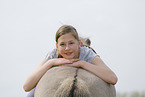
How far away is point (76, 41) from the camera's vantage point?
224 cm

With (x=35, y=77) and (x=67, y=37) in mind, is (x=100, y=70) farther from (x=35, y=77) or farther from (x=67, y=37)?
(x=35, y=77)

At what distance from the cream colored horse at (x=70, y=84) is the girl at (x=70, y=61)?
0.33 feet

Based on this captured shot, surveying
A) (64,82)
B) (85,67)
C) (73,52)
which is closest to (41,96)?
(64,82)

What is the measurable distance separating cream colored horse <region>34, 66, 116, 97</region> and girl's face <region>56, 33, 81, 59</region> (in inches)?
11.8

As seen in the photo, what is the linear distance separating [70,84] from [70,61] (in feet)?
1.79

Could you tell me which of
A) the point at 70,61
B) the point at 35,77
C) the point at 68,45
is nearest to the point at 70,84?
the point at 70,61

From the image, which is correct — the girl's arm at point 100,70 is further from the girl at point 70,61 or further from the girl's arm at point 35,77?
the girl's arm at point 35,77

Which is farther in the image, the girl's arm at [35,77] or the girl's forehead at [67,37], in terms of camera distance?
the girl's forehead at [67,37]

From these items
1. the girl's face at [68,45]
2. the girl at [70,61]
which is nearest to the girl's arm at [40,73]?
the girl at [70,61]

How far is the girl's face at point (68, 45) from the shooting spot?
2178mm

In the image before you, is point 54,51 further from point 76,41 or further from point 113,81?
point 113,81

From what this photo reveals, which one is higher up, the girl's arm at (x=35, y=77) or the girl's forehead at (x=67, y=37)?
the girl's forehead at (x=67, y=37)

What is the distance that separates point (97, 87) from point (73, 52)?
2.01 feet

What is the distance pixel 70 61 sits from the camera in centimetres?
202
